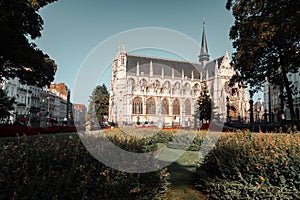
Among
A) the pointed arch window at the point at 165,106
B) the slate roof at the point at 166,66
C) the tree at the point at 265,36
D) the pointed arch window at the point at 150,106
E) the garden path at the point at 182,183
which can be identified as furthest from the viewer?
the slate roof at the point at 166,66

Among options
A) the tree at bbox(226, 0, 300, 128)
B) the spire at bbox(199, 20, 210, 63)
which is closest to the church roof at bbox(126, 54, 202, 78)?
the spire at bbox(199, 20, 210, 63)

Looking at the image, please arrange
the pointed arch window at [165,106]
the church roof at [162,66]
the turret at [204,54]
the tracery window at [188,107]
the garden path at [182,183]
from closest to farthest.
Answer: the garden path at [182,183] → the pointed arch window at [165,106] → the tracery window at [188,107] → the church roof at [162,66] → the turret at [204,54]

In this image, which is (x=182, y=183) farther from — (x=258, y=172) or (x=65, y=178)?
(x=65, y=178)

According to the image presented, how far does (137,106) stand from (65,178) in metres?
50.2

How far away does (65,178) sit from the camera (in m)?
3.01

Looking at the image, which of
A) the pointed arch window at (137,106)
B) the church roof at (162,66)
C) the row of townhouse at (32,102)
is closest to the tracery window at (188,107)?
the church roof at (162,66)

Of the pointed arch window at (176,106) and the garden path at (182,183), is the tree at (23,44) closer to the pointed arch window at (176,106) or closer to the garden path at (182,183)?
the garden path at (182,183)

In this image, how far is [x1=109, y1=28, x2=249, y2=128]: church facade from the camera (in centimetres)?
5288

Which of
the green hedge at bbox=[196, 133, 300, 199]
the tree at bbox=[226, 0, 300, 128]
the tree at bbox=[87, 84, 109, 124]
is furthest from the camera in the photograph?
the tree at bbox=[87, 84, 109, 124]

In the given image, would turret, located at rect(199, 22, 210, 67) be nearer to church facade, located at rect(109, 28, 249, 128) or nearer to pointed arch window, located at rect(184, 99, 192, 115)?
church facade, located at rect(109, 28, 249, 128)

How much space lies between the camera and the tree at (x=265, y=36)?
10.8 metres

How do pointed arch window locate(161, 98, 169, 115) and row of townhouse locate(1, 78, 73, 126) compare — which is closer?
row of townhouse locate(1, 78, 73, 126)

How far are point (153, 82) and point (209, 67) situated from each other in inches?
794

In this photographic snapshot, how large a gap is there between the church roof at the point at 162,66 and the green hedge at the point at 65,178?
5634 cm
